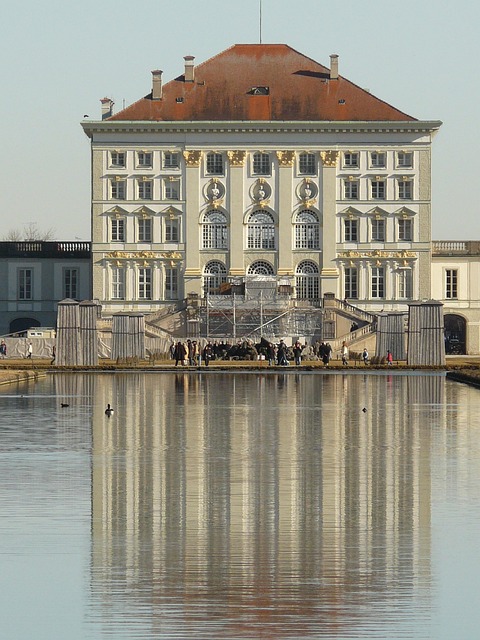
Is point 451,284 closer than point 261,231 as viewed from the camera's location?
No

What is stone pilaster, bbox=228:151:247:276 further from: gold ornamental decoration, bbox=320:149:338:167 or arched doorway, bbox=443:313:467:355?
A: arched doorway, bbox=443:313:467:355

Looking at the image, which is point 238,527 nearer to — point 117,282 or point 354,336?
point 354,336

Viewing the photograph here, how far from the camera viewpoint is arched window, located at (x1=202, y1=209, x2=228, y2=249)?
361 ft

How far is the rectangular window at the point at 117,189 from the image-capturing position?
361ft

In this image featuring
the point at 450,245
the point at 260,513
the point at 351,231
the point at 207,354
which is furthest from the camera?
the point at 450,245

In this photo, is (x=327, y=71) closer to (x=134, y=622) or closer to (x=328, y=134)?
(x=328, y=134)

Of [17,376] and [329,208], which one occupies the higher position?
[329,208]

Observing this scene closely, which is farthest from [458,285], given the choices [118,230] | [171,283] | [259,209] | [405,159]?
[118,230]

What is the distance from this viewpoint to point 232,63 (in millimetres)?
111500

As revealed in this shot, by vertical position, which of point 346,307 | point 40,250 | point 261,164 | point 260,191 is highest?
point 261,164

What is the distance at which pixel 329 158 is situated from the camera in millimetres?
110062

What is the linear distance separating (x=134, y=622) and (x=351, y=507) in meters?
7.57

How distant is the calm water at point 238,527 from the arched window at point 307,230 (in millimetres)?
72509

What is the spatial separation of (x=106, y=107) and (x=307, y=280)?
17.1 metres
